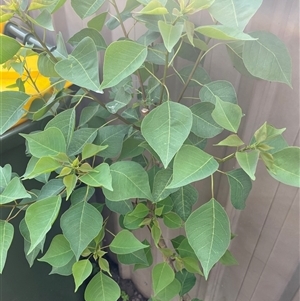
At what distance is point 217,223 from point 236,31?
31 centimetres

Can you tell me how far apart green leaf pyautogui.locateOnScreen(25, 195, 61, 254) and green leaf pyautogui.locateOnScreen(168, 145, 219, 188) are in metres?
0.22

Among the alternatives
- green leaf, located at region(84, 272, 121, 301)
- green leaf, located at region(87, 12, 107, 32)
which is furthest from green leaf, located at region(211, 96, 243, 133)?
green leaf, located at region(84, 272, 121, 301)

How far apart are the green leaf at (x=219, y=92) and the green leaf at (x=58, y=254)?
0.41m

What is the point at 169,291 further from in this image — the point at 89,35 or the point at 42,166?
the point at 89,35

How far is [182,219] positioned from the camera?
75 centimetres

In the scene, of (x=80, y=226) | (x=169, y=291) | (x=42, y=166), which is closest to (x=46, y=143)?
(x=42, y=166)

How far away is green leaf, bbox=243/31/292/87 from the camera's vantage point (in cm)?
57

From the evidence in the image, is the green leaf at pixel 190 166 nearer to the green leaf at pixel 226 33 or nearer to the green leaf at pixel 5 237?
the green leaf at pixel 226 33

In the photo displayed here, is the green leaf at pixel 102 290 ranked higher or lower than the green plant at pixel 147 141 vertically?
lower

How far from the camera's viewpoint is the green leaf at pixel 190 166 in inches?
20.4

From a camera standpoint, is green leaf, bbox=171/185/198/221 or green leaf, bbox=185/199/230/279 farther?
green leaf, bbox=171/185/198/221

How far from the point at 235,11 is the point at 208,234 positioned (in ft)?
1.14

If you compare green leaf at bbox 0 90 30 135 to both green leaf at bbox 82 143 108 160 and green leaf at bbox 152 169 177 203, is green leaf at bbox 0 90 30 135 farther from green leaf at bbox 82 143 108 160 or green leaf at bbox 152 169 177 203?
green leaf at bbox 152 169 177 203

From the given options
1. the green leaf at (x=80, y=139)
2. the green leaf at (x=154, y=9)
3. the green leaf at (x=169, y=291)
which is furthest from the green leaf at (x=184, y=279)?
the green leaf at (x=154, y=9)
